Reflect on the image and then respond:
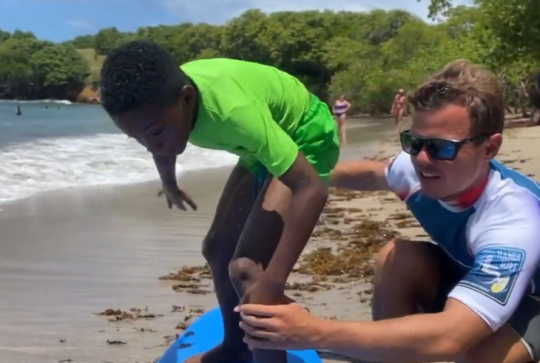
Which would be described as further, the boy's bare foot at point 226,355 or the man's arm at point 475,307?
the boy's bare foot at point 226,355

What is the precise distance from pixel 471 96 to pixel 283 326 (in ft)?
2.73

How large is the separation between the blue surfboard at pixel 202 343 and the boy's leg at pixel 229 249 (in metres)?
0.09

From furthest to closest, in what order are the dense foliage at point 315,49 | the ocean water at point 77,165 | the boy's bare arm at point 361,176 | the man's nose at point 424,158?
the dense foliage at point 315,49, the ocean water at point 77,165, the boy's bare arm at point 361,176, the man's nose at point 424,158

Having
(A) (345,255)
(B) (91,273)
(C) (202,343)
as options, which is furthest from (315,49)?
(C) (202,343)

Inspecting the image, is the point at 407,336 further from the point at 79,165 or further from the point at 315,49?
the point at 315,49

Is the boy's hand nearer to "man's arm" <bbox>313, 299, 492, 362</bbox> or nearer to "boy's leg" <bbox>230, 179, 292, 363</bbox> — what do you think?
"boy's leg" <bbox>230, 179, 292, 363</bbox>

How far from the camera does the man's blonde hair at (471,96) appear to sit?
7.45 ft

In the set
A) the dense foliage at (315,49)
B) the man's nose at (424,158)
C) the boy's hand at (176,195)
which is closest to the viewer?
the man's nose at (424,158)

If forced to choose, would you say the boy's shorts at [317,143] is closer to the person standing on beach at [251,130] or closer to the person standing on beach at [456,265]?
the person standing on beach at [251,130]

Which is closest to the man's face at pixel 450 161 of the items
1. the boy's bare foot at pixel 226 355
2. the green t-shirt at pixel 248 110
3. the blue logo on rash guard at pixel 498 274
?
the blue logo on rash guard at pixel 498 274

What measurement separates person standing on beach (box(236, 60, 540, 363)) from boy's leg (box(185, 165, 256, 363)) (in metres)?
0.87

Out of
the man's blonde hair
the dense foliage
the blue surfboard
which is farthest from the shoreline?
the dense foliage

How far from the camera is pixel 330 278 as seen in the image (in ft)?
18.6

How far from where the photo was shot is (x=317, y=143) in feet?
10.2
